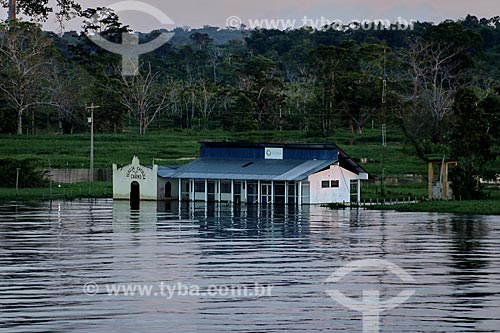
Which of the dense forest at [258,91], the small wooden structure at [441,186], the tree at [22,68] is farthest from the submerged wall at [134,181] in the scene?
the tree at [22,68]

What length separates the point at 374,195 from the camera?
73.8 metres

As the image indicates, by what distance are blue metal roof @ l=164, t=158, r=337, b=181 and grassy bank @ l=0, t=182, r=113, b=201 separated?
4835 millimetres

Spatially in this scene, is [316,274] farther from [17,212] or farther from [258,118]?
[258,118]

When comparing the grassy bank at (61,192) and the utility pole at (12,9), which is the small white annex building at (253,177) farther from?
the utility pole at (12,9)

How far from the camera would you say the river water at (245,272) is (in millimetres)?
32031

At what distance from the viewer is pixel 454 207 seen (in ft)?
214

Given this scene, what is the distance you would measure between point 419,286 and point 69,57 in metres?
110

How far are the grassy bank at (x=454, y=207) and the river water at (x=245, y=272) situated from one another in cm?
252

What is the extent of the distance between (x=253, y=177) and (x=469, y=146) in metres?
12.8

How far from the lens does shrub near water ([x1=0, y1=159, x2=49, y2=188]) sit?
262ft

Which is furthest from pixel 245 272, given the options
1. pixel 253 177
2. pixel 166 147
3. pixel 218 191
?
pixel 166 147

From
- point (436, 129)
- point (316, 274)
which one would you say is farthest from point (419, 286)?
point (436, 129)

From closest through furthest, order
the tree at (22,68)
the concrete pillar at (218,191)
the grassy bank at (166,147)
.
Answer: the concrete pillar at (218,191) → the grassy bank at (166,147) → the tree at (22,68)

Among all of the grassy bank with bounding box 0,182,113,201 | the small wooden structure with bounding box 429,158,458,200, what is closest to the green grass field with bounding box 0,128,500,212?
the grassy bank with bounding box 0,182,113,201
